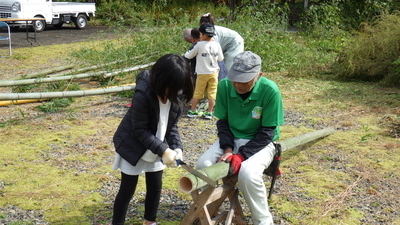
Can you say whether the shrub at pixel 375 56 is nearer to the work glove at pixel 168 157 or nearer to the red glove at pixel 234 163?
the red glove at pixel 234 163

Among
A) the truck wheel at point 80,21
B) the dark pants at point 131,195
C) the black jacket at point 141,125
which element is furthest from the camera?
the truck wheel at point 80,21

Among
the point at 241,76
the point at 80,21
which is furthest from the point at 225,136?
the point at 80,21

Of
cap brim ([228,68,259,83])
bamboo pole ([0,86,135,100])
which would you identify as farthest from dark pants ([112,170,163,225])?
bamboo pole ([0,86,135,100])

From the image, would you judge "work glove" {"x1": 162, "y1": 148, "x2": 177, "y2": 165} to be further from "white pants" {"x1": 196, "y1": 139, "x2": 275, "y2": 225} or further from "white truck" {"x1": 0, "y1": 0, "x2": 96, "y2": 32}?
"white truck" {"x1": 0, "y1": 0, "x2": 96, "y2": 32}

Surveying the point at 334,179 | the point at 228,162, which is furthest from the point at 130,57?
the point at 228,162

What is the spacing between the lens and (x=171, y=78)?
2717 mm

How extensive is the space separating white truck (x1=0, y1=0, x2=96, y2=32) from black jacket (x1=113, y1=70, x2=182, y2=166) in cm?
1356

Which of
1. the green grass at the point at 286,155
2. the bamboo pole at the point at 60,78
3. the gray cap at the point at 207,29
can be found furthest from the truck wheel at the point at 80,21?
the gray cap at the point at 207,29

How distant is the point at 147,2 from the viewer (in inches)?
895

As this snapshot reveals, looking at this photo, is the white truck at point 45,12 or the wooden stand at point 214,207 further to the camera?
the white truck at point 45,12

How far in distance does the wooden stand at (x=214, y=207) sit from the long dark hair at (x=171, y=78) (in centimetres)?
71

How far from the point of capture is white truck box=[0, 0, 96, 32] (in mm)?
16109

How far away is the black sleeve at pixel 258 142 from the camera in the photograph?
3.33 metres

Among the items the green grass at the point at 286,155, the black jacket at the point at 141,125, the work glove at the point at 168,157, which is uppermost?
the black jacket at the point at 141,125
